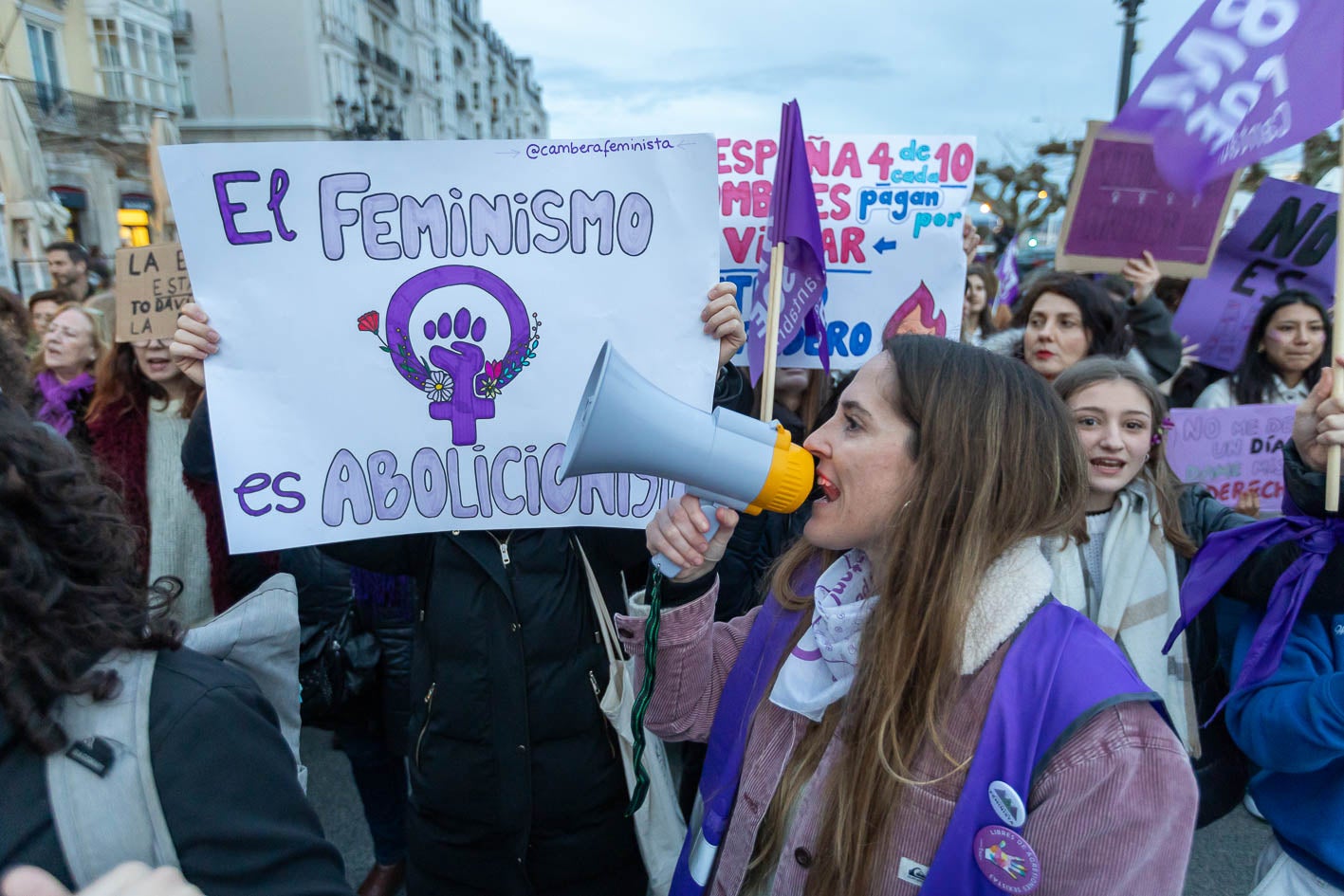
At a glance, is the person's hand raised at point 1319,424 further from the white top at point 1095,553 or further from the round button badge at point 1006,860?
the round button badge at point 1006,860

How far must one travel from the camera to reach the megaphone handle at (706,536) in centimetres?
133

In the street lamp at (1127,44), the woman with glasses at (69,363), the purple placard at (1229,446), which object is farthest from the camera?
the street lamp at (1127,44)

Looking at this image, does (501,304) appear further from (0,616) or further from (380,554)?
(0,616)

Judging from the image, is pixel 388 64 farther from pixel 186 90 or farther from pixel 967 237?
pixel 967 237

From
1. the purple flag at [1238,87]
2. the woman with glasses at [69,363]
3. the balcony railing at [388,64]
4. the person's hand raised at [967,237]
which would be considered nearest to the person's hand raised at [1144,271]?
the person's hand raised at [967,237]

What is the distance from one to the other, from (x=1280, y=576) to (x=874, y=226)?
73.7 inches

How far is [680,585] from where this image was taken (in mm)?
1536

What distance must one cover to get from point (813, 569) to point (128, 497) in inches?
93.6

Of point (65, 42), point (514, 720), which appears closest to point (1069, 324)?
point (514, 720)

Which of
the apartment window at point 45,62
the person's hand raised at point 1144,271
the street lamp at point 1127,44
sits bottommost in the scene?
the person's hand raised at point 1144,271

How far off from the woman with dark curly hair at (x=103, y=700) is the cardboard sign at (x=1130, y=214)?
3.49 metres

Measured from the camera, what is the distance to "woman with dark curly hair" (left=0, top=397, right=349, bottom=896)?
2.79 ft

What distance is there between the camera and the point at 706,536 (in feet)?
4.38

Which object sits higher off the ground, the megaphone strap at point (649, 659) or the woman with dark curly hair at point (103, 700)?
the woman with dark curly hair at point (103, 700)
